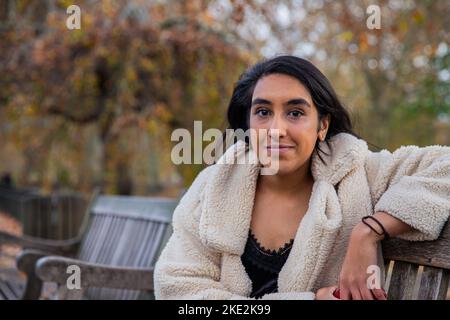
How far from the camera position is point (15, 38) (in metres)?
8.80

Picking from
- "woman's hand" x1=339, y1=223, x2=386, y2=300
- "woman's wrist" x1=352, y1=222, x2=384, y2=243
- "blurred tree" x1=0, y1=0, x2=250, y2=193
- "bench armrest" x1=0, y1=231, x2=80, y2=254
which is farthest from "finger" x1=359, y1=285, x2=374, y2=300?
"blurred tree" x1=0, y1=0, x2=250, y2=193

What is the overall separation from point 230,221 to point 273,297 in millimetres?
368

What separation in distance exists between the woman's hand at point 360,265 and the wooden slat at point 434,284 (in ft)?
0.48

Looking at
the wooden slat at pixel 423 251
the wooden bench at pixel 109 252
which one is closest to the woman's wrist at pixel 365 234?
the wooden slat at pixel 423 251

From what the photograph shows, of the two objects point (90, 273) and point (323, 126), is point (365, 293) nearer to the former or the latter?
point (323, 126)

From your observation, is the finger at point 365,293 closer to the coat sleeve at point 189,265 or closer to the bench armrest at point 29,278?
the coat sleeve at point 189,265

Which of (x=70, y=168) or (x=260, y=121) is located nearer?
(x=260, y=121)

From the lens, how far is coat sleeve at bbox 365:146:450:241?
1.93 metres

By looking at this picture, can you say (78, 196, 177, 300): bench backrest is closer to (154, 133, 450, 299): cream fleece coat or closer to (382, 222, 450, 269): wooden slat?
(154, 133, 450, 299): cream fleece coat

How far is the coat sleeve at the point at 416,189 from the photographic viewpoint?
1926mm

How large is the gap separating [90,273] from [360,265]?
5.23ft

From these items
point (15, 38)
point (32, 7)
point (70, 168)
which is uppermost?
point (32, 7)
